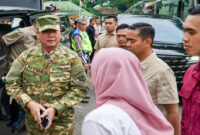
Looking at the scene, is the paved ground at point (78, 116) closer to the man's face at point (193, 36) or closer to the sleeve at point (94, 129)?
the sleeve at point (94, 129)

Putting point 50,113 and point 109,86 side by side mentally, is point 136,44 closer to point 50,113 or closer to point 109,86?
point 50,113

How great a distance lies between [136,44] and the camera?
2.60 m

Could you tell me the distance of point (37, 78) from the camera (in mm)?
2301

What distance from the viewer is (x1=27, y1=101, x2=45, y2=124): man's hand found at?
2.15 metres

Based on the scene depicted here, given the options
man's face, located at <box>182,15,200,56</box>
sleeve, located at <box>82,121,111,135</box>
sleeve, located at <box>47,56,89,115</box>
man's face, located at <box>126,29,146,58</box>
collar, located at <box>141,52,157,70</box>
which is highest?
man's face, located at <box>182,15,200,56</box>

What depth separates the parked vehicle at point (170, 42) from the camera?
17.4 feet

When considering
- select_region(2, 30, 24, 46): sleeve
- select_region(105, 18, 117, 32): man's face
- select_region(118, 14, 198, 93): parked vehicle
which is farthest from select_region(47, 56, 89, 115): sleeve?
select_region(118, 14, 198, 93): parked vehicle

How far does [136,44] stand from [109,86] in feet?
4.30

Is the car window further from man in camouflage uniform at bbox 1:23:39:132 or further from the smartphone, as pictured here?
the smartphone

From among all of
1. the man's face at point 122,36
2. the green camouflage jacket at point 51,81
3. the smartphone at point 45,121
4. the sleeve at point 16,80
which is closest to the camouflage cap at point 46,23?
the green camouflage jacket at point 51,81

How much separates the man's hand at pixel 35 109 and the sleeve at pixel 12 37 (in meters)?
1.58

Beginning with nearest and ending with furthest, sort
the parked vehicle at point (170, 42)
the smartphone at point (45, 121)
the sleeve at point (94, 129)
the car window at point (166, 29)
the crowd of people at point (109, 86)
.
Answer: the sleeve at point (94, 129), the crowd of people at point (109, 86), the smartphone at point (45, 121), the parked vehicle at point (170, 42), the car window at point (166, 29)

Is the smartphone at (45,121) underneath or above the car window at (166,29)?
underneath

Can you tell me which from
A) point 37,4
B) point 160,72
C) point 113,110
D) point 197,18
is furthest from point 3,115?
point 37,4
